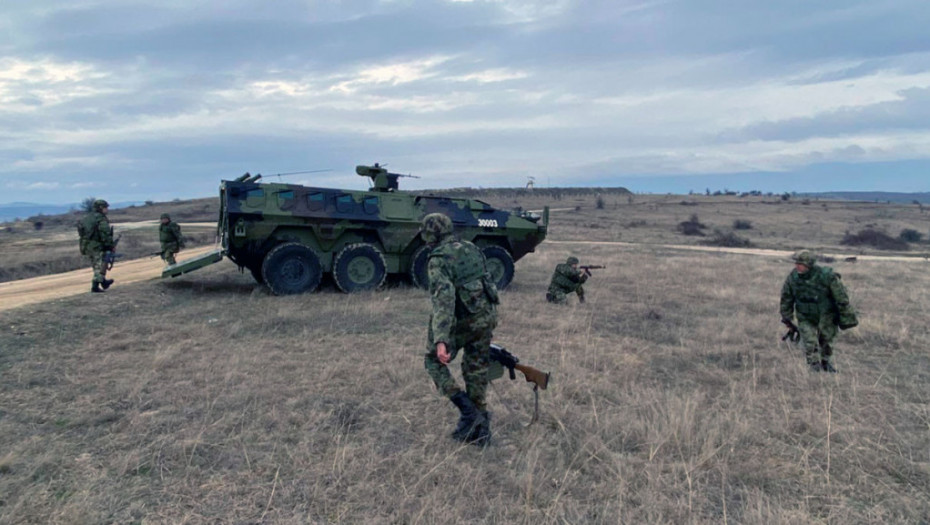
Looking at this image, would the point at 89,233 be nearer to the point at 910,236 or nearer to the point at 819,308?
the point at 819,308

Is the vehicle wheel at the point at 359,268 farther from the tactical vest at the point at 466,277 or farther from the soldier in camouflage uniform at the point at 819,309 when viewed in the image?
the tactical vest at the point at 466,277

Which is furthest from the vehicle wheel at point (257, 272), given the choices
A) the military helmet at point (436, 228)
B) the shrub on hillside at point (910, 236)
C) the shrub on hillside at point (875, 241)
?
the shrub on hillside at point (910, 236)

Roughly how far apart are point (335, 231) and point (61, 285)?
5675 millimetres

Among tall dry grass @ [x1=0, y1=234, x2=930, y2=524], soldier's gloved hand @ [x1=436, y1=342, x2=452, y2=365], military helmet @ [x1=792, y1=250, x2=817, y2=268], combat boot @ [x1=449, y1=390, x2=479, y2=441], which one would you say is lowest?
tall dry grass @ [x1=0, y1=234, x2=930, y2=524]

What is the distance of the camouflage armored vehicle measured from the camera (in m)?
11.6

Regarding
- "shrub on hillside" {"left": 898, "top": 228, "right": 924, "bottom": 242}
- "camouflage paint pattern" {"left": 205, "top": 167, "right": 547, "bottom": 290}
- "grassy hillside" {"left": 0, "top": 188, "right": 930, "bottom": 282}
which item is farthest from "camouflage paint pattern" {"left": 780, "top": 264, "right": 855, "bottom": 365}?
"shrub on hillside" {"left": 898, "top": 228, "right": 924, "bottom": 242}

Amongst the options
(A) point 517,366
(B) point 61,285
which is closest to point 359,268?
(B) point 61,285

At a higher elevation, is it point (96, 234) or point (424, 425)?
point (96, 234)

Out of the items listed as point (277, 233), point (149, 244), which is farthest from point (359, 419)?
point (149, 244)

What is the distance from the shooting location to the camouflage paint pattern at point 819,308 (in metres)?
7.18

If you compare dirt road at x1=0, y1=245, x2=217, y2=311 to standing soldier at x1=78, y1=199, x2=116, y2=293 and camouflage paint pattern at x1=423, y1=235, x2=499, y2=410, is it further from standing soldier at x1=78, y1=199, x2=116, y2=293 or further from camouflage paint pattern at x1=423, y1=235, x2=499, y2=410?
camouflage paint pattern at x1=423, y1=235, x2=499, y2=410

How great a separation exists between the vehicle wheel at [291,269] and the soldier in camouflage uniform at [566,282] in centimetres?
425

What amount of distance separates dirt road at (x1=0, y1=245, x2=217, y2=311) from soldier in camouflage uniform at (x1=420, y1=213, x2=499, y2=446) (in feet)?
26.1

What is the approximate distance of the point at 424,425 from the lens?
5.28m
